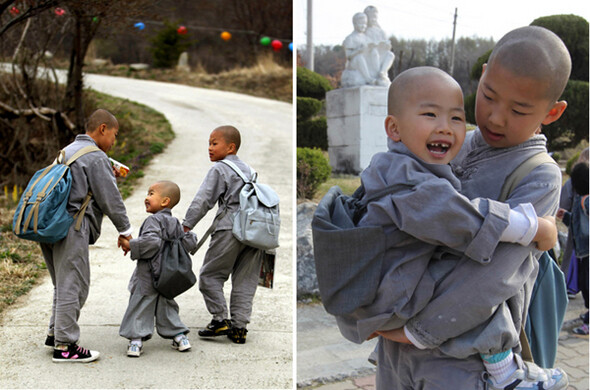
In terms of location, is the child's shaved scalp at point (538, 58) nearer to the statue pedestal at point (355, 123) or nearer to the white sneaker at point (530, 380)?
the white sneaker at point (530, 380)

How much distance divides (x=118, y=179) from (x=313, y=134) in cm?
299

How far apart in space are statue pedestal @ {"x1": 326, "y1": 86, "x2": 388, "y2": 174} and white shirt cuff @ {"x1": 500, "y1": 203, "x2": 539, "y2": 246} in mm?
7095

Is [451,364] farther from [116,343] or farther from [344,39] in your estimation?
[344,39]

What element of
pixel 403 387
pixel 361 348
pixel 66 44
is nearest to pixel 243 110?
pixel 66 44

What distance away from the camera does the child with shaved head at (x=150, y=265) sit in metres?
4.29

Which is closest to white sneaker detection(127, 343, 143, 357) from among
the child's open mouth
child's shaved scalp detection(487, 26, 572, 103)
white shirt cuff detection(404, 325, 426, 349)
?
white shirt cuff detection(404, 325, 426, 349)

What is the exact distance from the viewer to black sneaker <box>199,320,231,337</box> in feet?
15.6

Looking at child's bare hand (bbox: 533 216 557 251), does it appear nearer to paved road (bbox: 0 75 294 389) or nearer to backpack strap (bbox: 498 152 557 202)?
backpack strap (bbox: 498 152 557 202)

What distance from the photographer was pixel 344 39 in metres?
9.41

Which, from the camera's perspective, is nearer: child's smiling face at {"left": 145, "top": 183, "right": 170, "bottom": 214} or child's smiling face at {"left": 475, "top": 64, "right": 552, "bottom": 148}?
child's smiling face at {"left": 475, "top": 64, "right": 552, "bottom": 148}

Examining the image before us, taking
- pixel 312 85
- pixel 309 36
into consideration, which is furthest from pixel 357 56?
pixel 309 36

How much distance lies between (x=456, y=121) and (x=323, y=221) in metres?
0.52

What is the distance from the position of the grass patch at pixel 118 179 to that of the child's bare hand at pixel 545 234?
459 centimetres

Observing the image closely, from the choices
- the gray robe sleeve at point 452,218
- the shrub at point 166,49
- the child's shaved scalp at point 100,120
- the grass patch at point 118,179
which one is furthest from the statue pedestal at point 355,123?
the shrub at point 166,49
